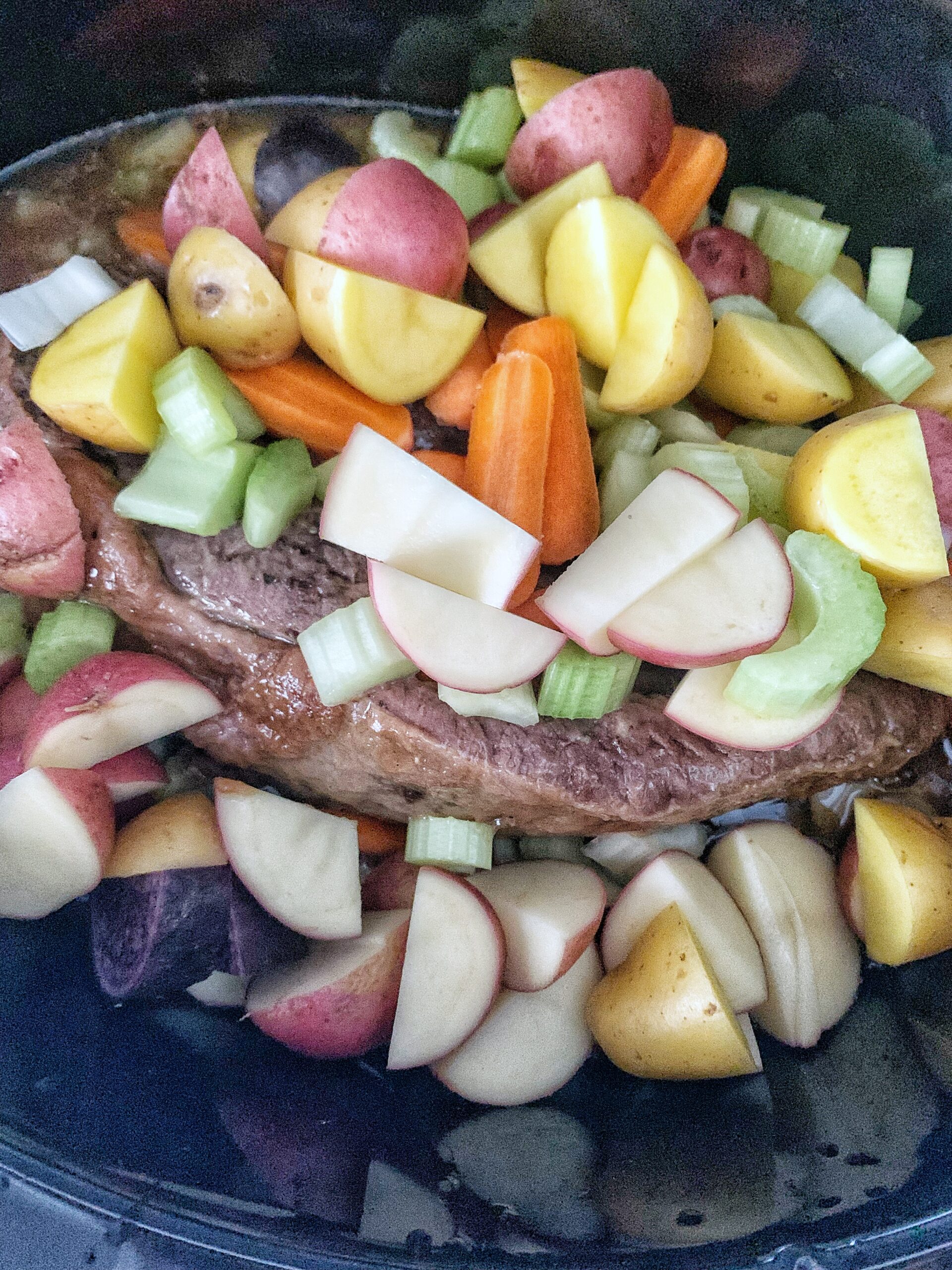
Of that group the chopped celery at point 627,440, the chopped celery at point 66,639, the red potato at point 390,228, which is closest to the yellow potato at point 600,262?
the chopped celery at point 627,440

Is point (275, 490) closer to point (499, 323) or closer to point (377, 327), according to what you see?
point (377, 327)

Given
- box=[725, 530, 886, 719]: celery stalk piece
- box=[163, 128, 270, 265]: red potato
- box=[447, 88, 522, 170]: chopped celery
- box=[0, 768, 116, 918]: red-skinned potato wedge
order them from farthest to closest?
box=[447, 88, 522, 170]: chopped celery, box=[163, 128, 270, 265]: red potato, box=[0, 768, 116, 918]: red-skinned potato wedge, box=[725, 530, 886, 719]: celery stalk piece

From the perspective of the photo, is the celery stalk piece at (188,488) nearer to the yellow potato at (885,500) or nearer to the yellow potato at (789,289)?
the yellow potato at (885,500)

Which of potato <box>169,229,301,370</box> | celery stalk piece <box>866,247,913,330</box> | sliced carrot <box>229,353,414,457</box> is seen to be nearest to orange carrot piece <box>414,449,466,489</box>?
sliced carrot <box>229,353,414,457</box>

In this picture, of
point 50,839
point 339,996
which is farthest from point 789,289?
point 50,839

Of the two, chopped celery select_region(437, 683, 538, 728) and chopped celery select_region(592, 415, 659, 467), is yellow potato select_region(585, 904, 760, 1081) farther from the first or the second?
chopped celery select_region(592, 415, 659, 467)
